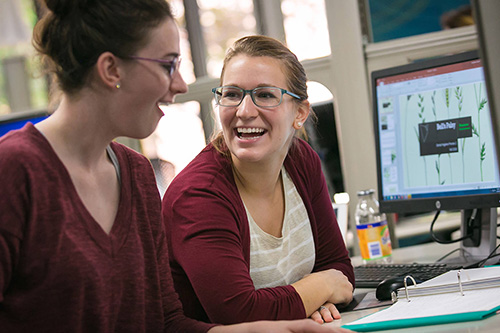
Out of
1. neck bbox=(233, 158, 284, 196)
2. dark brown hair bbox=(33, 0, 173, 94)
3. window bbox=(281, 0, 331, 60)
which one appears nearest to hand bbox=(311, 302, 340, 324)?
neck bbox=(233, 158, 284, 196)

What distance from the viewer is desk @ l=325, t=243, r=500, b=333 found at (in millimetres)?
953

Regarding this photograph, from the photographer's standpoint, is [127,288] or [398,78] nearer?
[127,288]

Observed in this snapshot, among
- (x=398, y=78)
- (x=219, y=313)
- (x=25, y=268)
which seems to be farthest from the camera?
(x=398, y=78)

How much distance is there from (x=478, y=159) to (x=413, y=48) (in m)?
0.57

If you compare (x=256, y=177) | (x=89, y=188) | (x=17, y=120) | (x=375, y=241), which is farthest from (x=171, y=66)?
(x=17, y=120)

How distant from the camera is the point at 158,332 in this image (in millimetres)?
1144

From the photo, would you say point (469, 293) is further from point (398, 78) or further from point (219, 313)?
point (398, 78)

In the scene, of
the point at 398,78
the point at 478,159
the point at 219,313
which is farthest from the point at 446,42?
the point at 219,313

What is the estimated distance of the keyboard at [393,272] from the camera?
142 cm

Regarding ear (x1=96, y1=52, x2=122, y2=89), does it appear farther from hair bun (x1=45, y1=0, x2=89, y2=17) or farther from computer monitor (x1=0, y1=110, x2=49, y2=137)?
computer monitor (x1=0, y1=110, x2=49, y2=137)

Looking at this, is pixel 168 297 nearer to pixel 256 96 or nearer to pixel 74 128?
pixel 74 128

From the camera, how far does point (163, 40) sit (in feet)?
3.45

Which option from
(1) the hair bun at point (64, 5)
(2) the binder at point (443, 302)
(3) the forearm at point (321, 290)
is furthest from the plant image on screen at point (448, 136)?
(1) the hair bun at point (64, 5)

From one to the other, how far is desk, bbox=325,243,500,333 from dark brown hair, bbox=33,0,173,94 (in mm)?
677
